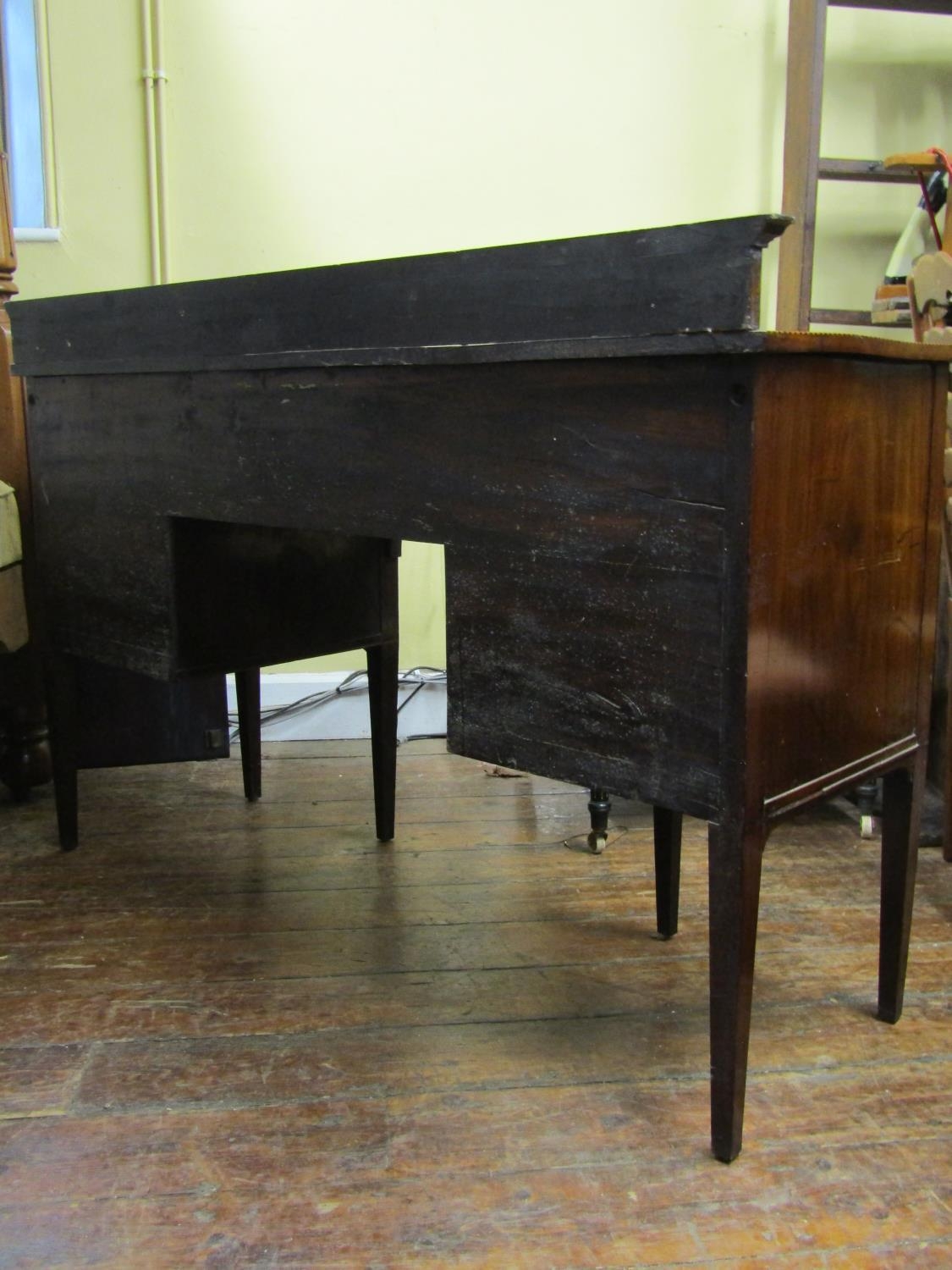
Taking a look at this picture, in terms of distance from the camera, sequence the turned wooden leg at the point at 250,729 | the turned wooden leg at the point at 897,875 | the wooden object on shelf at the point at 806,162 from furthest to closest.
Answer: the wooden object on shelf at the point at 806,162, the turned wooden leg at the point at 250,729, the turned wooden leg at the point at 897,875

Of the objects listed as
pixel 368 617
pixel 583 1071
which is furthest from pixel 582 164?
pixel 583 1071

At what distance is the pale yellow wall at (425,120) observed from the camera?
229 centimetres

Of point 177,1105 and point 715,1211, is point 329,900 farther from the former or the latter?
point 715,1211

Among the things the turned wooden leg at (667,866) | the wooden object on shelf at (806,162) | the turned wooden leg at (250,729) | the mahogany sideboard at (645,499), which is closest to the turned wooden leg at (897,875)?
the mahogany sideboard at (645,499)

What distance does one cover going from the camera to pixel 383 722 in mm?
1832

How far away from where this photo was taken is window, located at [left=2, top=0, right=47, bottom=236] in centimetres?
231

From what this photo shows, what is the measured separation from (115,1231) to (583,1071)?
18.1 inches

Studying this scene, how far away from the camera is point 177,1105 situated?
1.13 m

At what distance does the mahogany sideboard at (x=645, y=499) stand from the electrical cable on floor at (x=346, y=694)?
1153 millimetres

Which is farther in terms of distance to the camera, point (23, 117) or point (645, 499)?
point (23, 117)

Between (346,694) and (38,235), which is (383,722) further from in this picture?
(38,235)

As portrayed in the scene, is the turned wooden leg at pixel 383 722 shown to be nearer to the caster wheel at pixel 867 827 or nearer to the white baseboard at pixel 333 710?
the white baseboard at pixel 333 710

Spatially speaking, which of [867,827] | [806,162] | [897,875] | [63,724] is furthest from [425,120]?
[897,875]

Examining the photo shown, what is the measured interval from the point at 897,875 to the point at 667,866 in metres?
0.29
